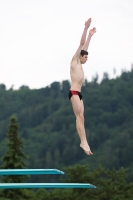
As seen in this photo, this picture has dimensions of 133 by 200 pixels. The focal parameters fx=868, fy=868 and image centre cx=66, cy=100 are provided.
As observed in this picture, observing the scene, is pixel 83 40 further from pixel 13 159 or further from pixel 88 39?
pixel 13 159

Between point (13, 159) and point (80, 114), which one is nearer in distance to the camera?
point (80, 114)

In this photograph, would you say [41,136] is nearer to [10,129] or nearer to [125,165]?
[125,165]

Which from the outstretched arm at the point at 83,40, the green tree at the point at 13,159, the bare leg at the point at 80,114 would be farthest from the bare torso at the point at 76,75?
the green tree at the point at 13,159

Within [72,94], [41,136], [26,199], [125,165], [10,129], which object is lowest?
[72,94]

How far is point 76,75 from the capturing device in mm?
14852

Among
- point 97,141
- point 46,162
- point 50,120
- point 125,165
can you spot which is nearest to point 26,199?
point 125,165

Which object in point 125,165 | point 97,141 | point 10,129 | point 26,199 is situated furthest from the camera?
point 97,141

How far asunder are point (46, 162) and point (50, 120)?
1188 inches

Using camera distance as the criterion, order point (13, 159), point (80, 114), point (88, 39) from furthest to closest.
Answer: point (13, 159)
point (88, 39)
point (80, 114)

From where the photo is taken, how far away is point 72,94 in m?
14.8

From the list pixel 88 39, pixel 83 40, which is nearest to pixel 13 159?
pixel 88 39

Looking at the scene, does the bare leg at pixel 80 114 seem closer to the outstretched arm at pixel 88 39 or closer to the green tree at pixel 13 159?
the outstretched arm at pixel 88 39

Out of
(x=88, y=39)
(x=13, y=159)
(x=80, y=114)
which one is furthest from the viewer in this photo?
(x=13, y=159)

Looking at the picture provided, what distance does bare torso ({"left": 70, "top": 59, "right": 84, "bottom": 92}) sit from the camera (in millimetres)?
14852
